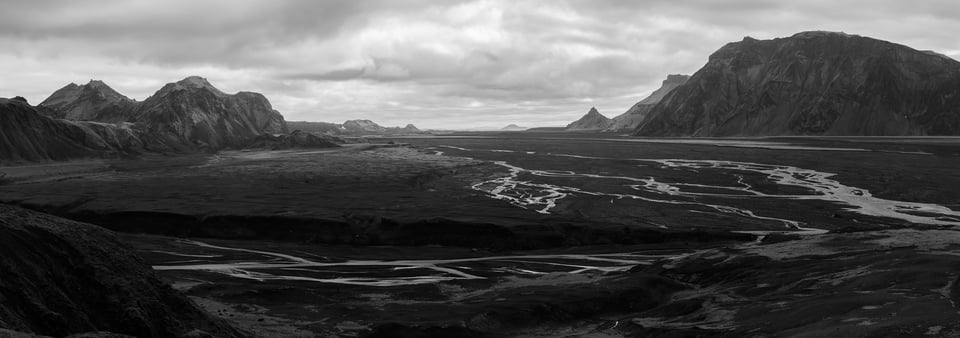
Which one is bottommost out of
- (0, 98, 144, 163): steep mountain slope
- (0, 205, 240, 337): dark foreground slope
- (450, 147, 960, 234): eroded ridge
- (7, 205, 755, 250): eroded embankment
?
(7, 205, 755, 250): eroded embankment

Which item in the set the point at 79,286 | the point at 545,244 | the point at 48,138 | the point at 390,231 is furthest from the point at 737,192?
the point at 48,138

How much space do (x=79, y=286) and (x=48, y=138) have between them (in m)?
148

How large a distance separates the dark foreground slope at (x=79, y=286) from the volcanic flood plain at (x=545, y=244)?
16.0 ft

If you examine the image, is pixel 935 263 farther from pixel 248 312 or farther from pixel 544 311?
pixel 248 312

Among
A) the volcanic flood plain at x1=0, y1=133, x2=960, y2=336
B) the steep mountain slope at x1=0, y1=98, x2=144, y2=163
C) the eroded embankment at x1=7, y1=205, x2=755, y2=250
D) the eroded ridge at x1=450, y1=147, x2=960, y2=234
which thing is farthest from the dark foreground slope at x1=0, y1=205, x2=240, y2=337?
the steep mountain slope at x1=0, y1=98, x2=144, y2=163

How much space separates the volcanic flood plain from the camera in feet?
109

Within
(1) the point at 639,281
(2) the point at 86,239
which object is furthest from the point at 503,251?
(2) the point at 86,239

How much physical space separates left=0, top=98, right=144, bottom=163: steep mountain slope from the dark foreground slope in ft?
423

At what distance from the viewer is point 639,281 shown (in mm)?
40594

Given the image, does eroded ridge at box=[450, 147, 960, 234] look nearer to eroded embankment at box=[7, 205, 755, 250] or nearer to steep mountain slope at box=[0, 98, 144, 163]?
eroded embankment at box=[7, 205, 755, 250]

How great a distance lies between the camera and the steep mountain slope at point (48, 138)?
140750mm

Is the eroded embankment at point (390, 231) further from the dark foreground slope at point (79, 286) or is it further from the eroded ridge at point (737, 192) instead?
the dark foreground slope at point (79, 286)

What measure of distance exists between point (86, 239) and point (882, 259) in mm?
37750

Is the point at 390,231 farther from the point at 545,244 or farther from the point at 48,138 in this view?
the point at 48,138
